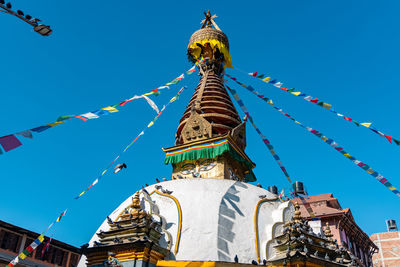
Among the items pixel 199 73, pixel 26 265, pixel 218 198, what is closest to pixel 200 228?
pixel 218 198

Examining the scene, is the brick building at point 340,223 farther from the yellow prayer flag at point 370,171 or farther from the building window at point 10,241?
the building window at point 10,241

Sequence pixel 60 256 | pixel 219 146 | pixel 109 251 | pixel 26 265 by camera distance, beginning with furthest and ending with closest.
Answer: pixel 60 256 < pixel 26 265 < pixel 219 146 < pixel 109 251

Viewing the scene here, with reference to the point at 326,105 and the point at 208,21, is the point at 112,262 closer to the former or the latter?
the point at 326,105

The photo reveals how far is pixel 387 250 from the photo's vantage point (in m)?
41.9

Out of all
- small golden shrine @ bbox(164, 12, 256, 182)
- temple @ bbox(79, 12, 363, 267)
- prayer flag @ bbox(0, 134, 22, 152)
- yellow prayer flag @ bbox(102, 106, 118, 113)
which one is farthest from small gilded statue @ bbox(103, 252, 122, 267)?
small golden shrine @ bbox(164, 12, 256, 182)

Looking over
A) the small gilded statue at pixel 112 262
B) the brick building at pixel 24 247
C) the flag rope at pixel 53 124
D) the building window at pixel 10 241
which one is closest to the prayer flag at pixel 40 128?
the flag rope at pixel 53 124

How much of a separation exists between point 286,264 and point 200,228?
285cm

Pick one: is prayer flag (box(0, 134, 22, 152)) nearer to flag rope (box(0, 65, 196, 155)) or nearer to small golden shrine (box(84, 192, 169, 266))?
flag rope (box(0, 65, 196, 155))

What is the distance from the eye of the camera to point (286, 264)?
1148 centimetres

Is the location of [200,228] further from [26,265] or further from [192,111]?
[26,265]

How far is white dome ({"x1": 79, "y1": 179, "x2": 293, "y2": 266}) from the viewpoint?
1184 centimetres

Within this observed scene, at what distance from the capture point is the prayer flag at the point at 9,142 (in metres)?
8.49

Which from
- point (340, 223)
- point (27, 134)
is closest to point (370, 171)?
point (27, 134)

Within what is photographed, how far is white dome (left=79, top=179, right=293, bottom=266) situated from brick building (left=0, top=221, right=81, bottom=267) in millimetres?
10335
